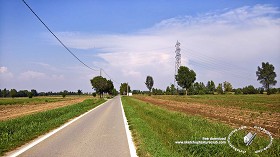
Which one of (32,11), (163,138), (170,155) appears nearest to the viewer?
(170,155)

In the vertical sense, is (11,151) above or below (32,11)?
below

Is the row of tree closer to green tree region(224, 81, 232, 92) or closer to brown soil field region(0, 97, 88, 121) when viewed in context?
green tree region(224, 81, 232, 92)

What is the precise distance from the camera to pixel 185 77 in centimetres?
11644

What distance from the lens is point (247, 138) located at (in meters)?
10.1

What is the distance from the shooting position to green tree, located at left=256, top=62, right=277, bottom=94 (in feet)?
489

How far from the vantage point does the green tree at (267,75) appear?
489ft

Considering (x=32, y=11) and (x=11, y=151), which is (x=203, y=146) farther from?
(x=32, y=11)

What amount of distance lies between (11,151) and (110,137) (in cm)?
409

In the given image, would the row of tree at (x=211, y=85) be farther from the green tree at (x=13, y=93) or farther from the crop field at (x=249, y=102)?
the green tree at (x=13, y=93)

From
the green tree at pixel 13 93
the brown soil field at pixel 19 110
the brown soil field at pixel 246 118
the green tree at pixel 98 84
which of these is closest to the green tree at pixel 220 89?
the green tree at pixel 98 84

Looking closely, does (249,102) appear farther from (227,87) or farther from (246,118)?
(227,87)

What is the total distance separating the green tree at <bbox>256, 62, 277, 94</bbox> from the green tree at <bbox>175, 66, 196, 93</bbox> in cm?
5155

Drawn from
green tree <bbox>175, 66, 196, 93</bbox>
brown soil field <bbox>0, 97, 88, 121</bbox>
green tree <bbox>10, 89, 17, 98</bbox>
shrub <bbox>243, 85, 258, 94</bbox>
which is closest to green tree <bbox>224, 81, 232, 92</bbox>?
shrub <bbox>243, 85, 258, 94</bbox>

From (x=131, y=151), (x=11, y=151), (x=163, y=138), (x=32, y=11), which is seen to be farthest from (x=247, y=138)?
(x=32, y=11)
